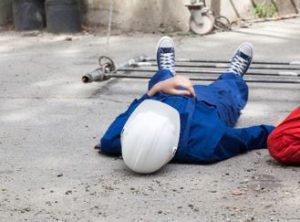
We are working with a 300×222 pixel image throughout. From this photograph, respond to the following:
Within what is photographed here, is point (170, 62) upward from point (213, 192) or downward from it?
upward

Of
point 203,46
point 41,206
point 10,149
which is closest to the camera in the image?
point 41,206

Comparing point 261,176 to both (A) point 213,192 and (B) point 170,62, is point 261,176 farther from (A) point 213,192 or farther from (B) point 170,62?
(B) point 170,62

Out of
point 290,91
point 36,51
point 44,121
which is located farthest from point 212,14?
point 44,121

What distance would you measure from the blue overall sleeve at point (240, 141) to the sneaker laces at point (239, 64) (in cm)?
99

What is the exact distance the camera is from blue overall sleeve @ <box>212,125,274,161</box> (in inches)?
132

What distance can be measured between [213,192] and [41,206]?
73 centimetres

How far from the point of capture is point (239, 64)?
175 inches

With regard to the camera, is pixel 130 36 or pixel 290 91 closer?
pixel 290 91

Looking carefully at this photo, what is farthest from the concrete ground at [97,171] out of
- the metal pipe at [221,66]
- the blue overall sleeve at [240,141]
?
the metal pipe at [221,66]

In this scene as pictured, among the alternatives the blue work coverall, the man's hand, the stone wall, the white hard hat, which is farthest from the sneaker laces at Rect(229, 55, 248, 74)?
the stone wall

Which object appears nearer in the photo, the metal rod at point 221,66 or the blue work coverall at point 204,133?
the blue work coverall at point 204,133

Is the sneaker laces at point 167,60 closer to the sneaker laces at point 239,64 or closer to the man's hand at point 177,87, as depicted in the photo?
the sneaker laces at point 239,64

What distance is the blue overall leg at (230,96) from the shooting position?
12.4ft

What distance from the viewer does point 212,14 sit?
309 inches
